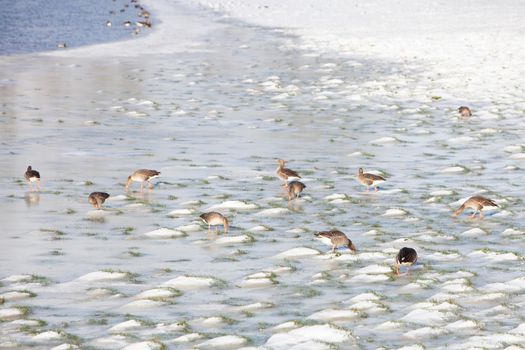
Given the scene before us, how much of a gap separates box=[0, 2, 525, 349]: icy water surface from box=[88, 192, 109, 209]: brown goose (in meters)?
0.35

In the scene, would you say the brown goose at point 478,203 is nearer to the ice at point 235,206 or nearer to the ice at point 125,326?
the ice at point 235,206

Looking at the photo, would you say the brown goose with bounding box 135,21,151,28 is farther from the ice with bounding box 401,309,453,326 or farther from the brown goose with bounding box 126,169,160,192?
the ice with bounding box 401,309,453,326

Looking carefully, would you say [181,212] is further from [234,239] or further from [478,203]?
[478,203]

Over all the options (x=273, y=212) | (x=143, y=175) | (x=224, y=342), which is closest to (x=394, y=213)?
(x=273, y=212)

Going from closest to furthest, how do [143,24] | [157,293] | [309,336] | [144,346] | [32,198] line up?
1. [144,346]
2. [309,336]
3. [157,293]
4. [32,198]
5. [143,24]

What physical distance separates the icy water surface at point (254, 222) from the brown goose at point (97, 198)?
348 mm

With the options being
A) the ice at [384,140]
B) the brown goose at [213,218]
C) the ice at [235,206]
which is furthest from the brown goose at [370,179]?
the ice at [384,140]

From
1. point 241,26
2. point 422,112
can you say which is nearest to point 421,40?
point 241,26

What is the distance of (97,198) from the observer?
64.1ft

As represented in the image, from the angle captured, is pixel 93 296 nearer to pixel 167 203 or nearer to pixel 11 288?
pixel 11 288

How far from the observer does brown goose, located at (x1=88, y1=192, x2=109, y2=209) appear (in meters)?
19.5

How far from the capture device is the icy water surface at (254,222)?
13609 mm

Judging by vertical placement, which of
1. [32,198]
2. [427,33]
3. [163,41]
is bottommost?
[32,198]

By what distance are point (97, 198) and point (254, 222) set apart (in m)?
2.83
